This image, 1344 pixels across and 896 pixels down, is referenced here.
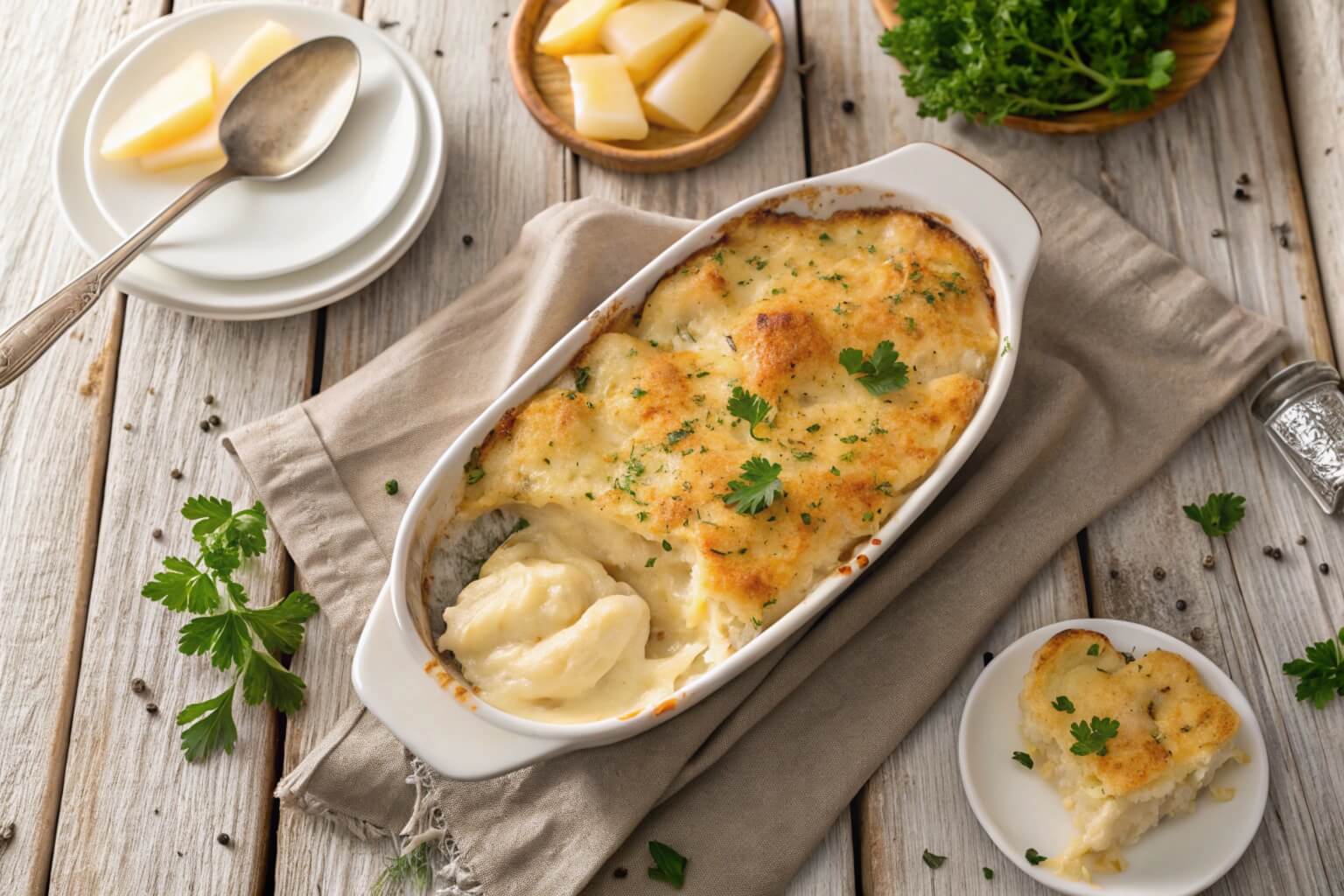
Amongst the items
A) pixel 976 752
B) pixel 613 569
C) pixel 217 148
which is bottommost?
pixel 976 752

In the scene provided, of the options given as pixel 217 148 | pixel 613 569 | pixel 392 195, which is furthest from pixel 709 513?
pixel 217 148

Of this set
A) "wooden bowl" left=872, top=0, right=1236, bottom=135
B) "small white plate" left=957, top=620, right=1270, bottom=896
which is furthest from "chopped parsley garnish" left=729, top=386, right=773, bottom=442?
"wooden bowl" left=872, top=0, right=1236, bottom=135

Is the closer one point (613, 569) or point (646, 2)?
point (613, 569)

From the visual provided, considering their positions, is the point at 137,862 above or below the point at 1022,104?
below

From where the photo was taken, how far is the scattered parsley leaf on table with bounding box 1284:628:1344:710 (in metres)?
2.75

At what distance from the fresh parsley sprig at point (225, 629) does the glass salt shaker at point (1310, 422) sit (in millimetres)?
2398

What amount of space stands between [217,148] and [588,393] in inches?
52.0

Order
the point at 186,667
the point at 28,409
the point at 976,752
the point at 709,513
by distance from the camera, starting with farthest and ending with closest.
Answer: the point at 28,409 < the point at 186,667 < the point at 976,752 < the point at 709,513

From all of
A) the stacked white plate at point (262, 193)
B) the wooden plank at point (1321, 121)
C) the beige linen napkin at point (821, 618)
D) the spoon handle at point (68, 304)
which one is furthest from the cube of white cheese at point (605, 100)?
the wooden plank at point (1321, 121)

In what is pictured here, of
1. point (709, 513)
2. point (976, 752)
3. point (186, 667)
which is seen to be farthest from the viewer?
point (186, 667)

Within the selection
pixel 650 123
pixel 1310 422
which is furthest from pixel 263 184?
pixel 1310 422

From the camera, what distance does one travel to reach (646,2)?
10.9 feet

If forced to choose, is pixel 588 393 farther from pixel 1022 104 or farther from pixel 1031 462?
pixel 1022 104

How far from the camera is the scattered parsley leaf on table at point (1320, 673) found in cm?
275
